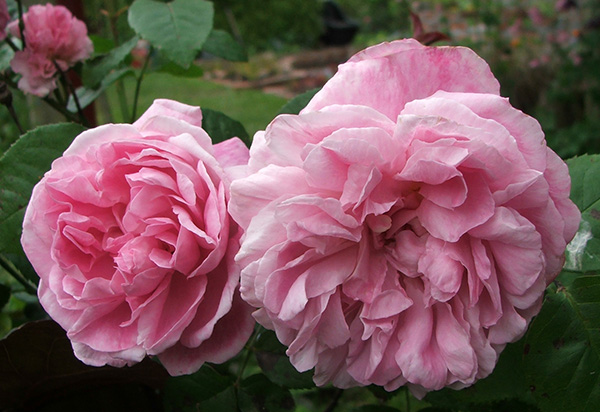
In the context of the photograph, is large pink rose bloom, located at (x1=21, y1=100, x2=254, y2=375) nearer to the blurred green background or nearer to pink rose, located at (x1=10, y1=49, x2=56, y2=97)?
pink rose, located at (x1=10, y1=49, x2=56, y2=97)

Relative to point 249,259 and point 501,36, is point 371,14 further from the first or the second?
point 249,259

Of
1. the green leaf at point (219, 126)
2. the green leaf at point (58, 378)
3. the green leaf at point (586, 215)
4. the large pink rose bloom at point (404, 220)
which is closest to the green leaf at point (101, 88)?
the green leaf at point (219, 126)

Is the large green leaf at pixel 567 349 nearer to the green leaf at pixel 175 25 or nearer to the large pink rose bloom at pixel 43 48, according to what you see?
the green leaf at pixel 175 25

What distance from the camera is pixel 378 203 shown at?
0.41 metres

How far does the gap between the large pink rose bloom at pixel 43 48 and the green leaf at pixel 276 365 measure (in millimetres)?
421

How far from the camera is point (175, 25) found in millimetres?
791

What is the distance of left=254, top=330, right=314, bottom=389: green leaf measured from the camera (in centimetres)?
57

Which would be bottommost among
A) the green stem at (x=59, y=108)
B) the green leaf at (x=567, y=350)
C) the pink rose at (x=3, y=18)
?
the green leaf at (x=567, y=350)

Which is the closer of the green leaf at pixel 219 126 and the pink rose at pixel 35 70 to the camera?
the green leaf at pixel 219 126

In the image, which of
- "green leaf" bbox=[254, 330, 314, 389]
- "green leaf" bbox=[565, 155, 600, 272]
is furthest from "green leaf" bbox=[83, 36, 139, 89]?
"green leaf" bbox=[565, 155, 600, 272]

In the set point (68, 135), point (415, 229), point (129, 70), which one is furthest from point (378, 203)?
point (129, 70)

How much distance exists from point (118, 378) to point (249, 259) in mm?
335

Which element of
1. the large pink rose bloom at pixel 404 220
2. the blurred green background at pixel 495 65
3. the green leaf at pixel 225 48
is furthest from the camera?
the blurred green background at pixel 495 65

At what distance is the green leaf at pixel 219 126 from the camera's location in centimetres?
62
